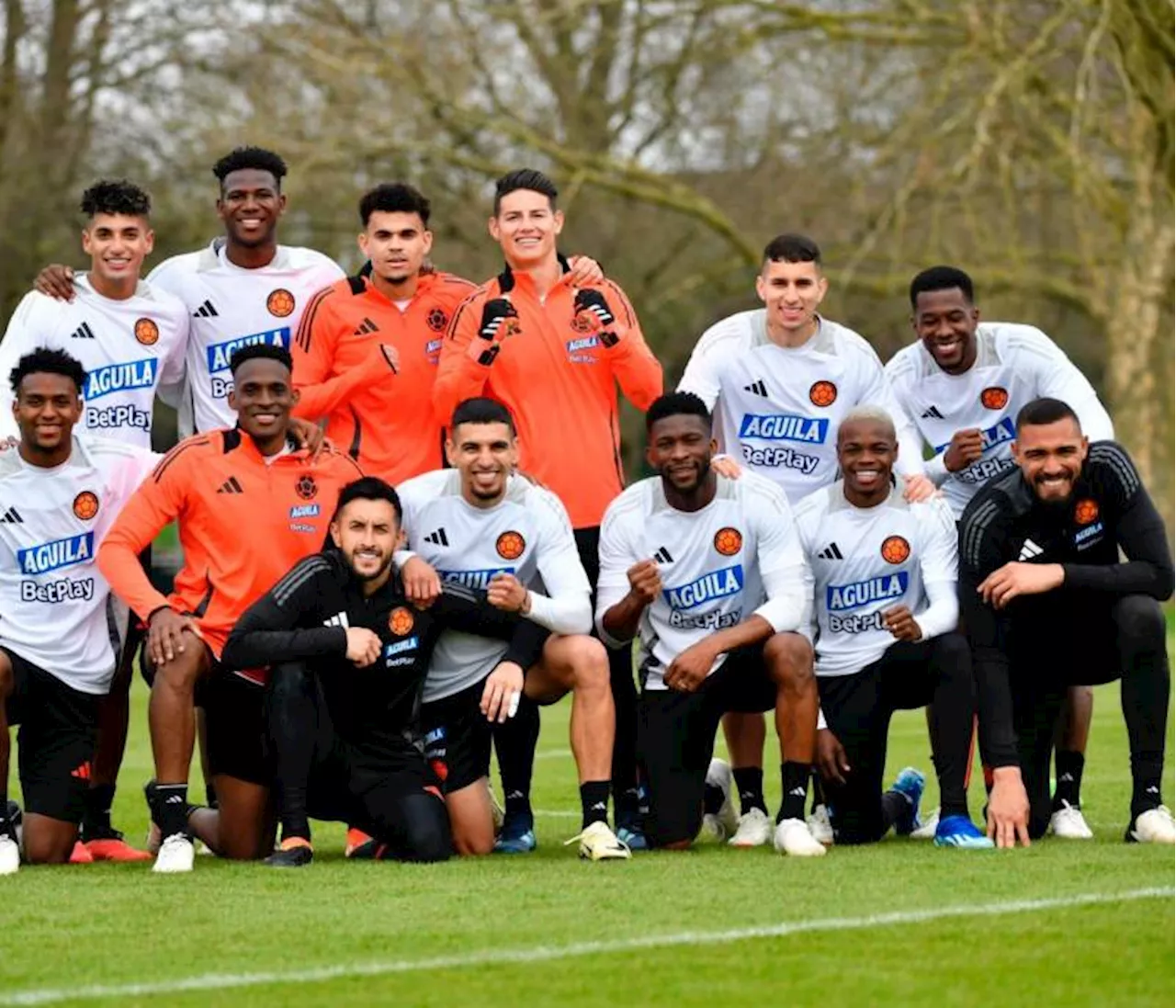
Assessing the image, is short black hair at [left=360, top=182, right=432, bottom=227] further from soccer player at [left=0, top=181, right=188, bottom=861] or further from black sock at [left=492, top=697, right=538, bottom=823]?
black sock at [left=492, top=697, right=538, bottom=823]

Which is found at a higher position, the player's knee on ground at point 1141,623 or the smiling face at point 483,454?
the smiling face at point 483,454

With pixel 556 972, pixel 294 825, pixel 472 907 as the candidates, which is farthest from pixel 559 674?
pixel 556 972

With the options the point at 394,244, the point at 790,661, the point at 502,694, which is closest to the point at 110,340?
the point at 394,244

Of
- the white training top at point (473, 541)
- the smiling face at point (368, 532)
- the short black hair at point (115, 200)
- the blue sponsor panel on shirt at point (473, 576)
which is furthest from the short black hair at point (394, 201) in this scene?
the blue sponsor panel on shirt at point (473, 576)

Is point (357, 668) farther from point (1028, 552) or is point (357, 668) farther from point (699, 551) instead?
point (1028, 552)

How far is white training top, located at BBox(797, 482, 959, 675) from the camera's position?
29.8 feet

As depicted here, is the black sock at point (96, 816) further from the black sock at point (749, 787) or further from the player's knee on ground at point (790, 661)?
the player's knee on ground at point (790, 661)

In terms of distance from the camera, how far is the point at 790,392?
A: 31.5 feet

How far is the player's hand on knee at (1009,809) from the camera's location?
8555mm

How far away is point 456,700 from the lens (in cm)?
916

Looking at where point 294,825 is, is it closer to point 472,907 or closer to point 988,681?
point 472,907

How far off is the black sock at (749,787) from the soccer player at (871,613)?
354 millimetres

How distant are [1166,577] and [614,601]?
2.01m

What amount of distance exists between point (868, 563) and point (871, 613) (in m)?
0.19
